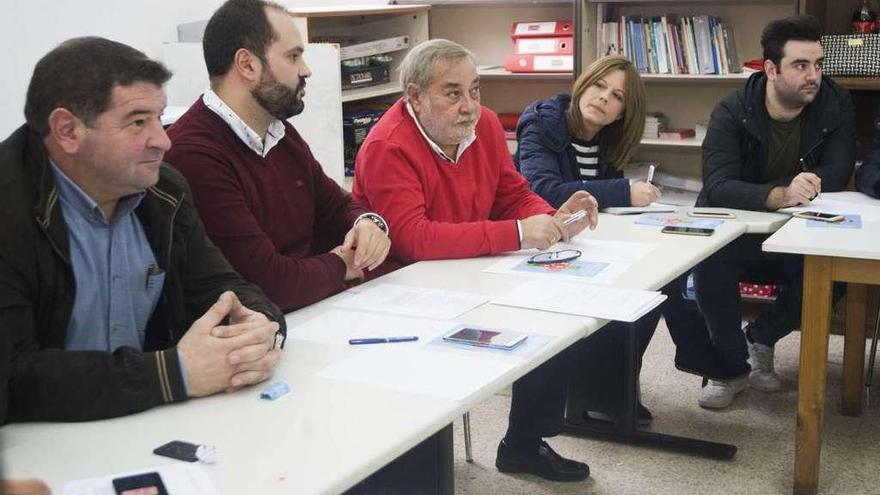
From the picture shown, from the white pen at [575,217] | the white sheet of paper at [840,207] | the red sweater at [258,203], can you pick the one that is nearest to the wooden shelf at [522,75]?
the white sheet of paper at [840,207]

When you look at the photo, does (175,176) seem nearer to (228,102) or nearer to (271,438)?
(228,102)

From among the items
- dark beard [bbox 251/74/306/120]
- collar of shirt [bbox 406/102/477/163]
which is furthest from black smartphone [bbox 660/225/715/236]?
dark beard [bbox 251/74/306/120]

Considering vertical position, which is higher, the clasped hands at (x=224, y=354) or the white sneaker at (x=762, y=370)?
the clasped hands at (x=224, y=354)

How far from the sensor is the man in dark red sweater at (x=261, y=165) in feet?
6.86

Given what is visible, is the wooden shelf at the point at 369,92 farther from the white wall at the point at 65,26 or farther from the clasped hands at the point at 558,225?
the clasped hands at the point at 558,225

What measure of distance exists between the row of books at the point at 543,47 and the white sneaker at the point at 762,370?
1.61 meters

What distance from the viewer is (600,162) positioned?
3229mm

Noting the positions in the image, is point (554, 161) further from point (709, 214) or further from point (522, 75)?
point (522, 75)

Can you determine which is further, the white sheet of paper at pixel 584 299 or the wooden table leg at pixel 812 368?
the wooden table leg at pixel 812 368

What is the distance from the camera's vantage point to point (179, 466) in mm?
1312

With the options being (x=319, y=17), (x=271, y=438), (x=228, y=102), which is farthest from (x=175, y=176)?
(x=319, y=17)

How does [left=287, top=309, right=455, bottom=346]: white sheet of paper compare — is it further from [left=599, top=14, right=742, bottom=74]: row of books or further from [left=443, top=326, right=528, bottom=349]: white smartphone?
[left=599, top=14, right=742, bottom=74]: row of books

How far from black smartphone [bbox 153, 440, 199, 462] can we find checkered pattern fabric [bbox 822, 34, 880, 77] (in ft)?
10.7

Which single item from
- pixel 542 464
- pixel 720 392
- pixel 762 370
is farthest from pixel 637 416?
pixel 762 370
